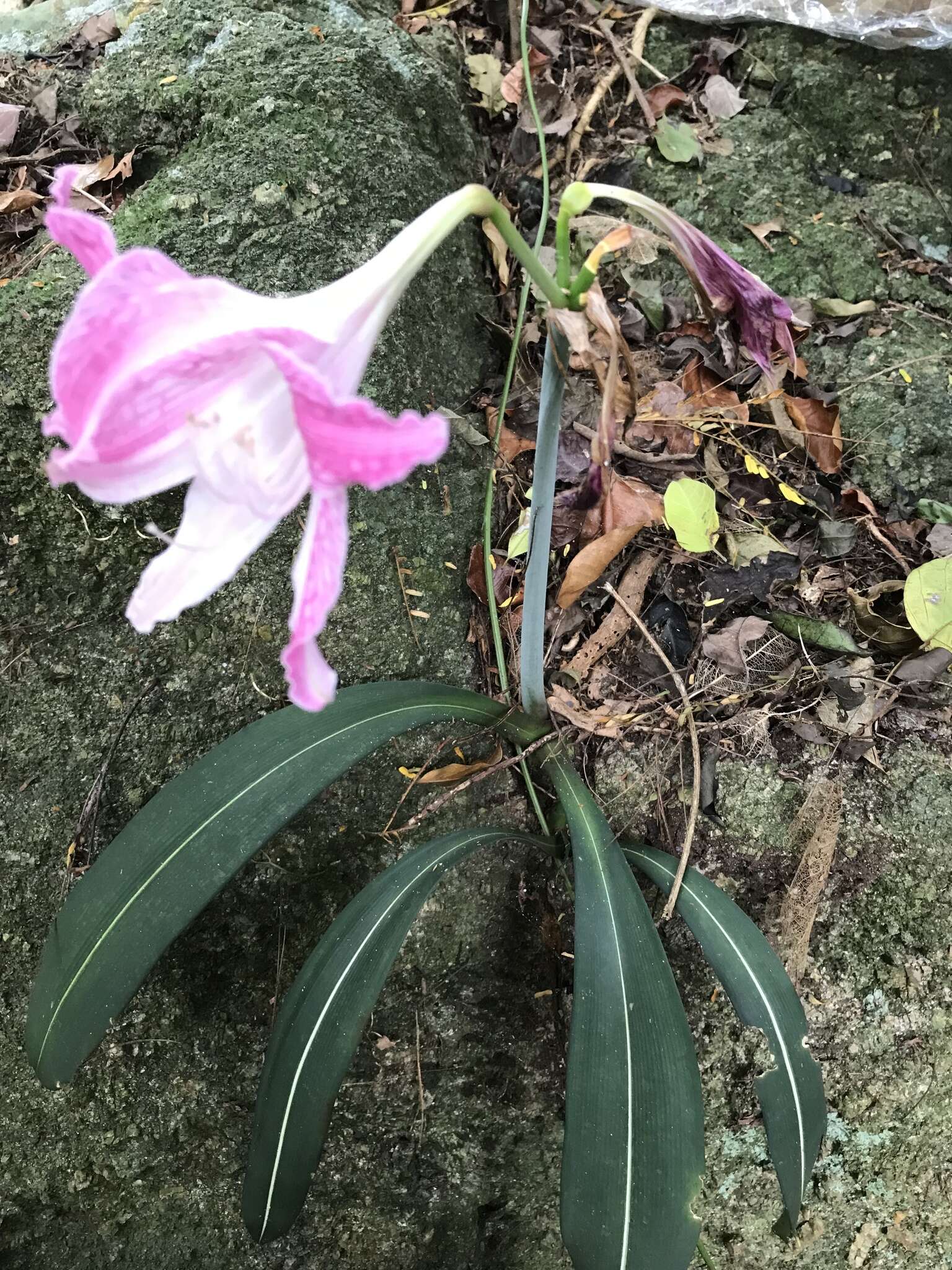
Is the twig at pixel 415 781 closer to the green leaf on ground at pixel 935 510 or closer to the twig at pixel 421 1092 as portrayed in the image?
the twig at pixel 421 1092

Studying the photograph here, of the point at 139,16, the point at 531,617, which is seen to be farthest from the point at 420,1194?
the point at 139,16

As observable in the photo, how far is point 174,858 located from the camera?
112cm

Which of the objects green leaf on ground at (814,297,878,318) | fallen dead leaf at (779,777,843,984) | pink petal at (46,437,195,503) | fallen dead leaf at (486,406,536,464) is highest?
pink petal at (46,437,195,503)

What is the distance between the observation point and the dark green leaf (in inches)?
61.5

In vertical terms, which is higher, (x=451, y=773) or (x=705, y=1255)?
(x=451, y=773)

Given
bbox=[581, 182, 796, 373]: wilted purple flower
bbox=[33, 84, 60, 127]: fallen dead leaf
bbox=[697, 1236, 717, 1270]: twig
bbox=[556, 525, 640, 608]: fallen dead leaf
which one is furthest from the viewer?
bbox=[33, 84, 60, 127]: fallen dead leaf

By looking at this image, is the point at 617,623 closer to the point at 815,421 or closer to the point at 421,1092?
the point at 815,421

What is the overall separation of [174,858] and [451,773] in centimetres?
55

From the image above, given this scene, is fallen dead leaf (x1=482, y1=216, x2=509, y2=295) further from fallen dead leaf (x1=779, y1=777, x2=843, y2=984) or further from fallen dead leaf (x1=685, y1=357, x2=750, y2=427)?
fallen dead leaf (x1=779, y1=777, x2=843, y2=984)

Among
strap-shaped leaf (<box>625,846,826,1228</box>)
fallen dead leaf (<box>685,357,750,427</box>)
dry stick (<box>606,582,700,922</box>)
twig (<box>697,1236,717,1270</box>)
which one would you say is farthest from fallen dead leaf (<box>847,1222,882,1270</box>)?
fallen dead leaf (<box>685,357,750,427</box>)

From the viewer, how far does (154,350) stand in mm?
597

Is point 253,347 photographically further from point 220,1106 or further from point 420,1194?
point 420,1194

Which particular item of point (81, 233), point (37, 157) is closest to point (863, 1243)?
point (81, 233)

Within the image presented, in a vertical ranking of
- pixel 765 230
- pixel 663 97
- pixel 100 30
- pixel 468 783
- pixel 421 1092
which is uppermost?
pixel 100 30
